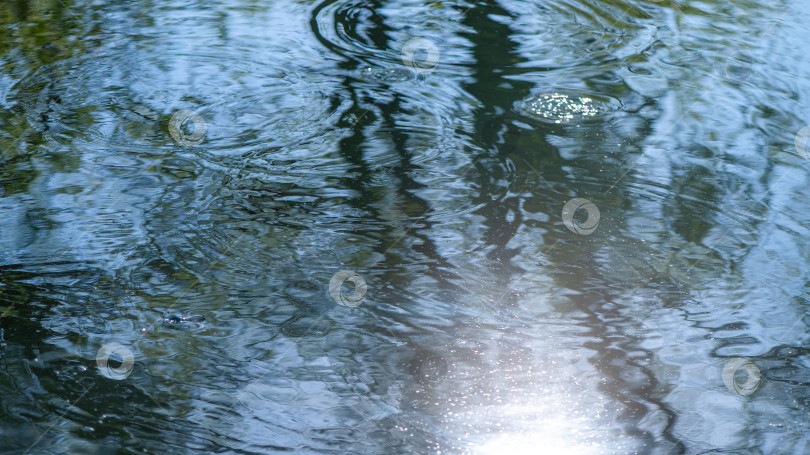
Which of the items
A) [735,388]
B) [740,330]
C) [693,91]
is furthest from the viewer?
[693,91]

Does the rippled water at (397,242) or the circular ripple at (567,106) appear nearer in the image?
the rippled water at (397,242)

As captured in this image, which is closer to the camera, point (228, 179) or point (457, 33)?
point (228, 179)

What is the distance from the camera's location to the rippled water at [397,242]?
6.37 ft

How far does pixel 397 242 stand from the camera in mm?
2582

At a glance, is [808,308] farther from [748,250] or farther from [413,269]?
[413,269]

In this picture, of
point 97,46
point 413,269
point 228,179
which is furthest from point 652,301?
point 97,46

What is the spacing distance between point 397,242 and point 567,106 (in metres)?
1.33

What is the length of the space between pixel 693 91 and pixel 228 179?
2.28 metres

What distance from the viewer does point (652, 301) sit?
239 centimetres

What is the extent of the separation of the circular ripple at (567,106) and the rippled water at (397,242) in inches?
0.6

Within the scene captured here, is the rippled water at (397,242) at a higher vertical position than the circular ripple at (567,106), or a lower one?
lower

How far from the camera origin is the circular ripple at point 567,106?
341 cm

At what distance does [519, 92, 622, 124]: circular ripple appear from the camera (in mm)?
3414

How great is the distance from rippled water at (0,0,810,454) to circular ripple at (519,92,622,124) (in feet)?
0.05
